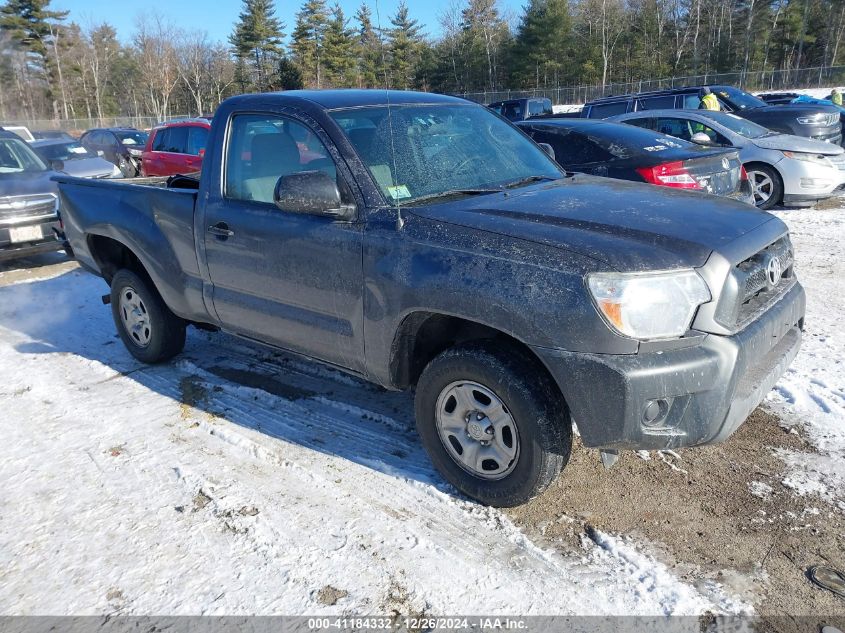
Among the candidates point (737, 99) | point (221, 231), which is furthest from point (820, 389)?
point (737, 99)

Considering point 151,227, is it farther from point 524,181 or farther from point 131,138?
point 131,138

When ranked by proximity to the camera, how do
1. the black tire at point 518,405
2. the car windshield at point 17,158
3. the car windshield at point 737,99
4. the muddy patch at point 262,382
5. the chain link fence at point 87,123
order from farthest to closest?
the chain link fence at point 87,123, the car windshield at point 737,99, the car windshield at point 17,158, the muddy patch at point 262,382, the black tire at point 518,405

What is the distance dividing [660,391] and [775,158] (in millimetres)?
8994

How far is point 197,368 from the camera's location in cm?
515

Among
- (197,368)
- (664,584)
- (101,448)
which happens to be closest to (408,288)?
(664,584)

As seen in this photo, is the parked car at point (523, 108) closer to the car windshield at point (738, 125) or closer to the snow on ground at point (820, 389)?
the car windshield at point (738, 125)

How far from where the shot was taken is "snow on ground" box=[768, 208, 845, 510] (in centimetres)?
336

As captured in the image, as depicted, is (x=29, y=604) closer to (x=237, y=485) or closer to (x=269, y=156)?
(x=237, y=485)

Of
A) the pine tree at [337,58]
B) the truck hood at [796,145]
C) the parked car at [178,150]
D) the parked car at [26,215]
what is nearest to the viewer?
the parked car at [26,215]

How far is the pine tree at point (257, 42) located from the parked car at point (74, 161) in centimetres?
4164

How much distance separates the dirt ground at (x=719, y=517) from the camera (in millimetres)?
2678

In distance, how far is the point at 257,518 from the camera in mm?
3211

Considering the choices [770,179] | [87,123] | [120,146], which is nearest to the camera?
[770,179]

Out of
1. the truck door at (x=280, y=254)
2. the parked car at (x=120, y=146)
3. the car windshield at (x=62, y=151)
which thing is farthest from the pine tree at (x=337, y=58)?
the truck door at (x=280, y=254)
